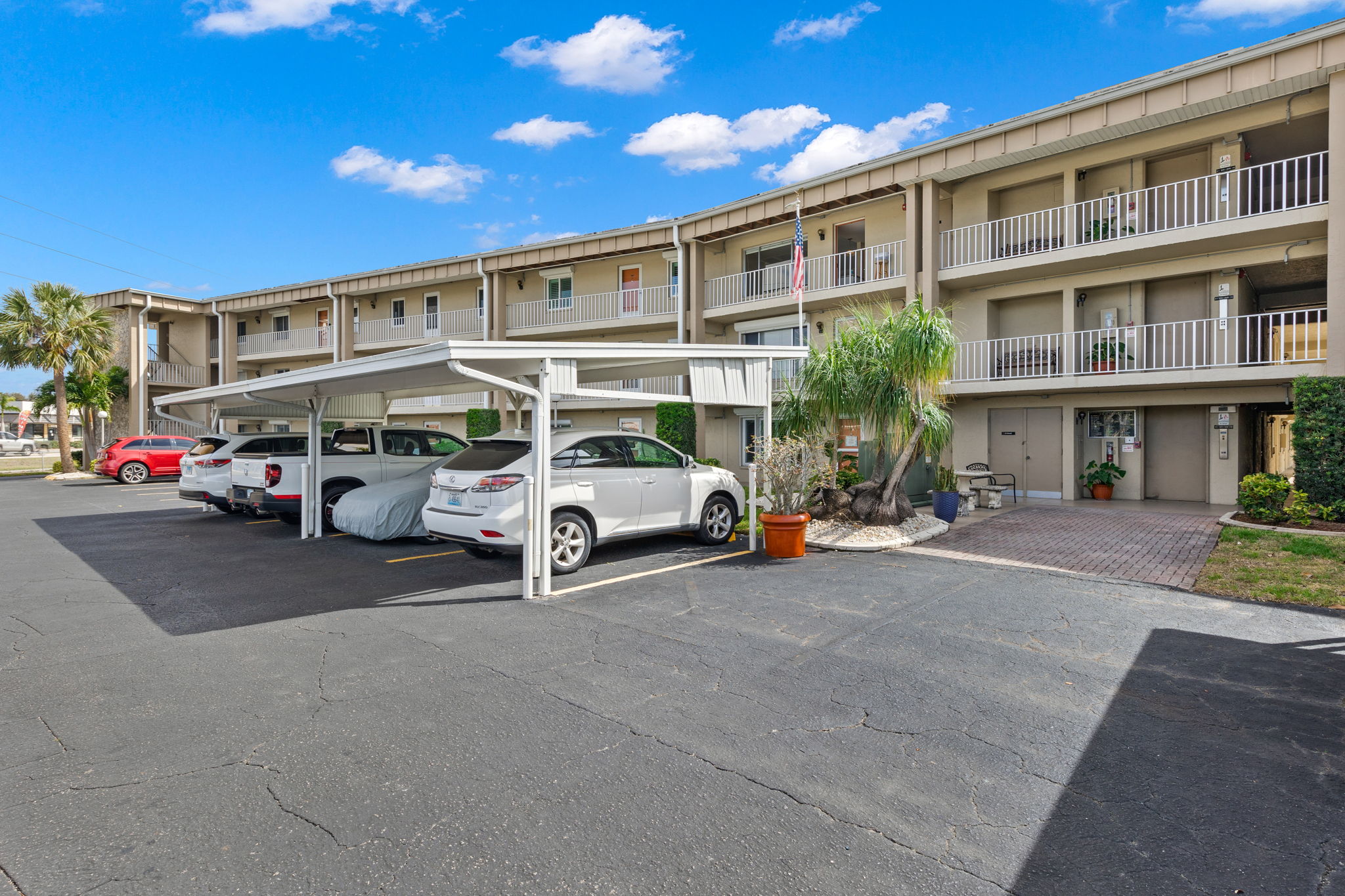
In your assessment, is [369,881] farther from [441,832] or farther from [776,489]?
[776,489]

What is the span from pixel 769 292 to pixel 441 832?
61.6ft

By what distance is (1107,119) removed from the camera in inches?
548

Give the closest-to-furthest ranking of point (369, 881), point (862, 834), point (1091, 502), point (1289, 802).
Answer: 1. point (369, 881)
2. point (862, 834)
3. point (1289, 802)
4. point (1091, 502)

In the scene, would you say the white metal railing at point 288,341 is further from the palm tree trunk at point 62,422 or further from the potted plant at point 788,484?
the potted plant at point 788,484

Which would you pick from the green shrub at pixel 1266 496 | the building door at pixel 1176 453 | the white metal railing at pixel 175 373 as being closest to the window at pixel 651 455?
the green shrub at pixel 1266 496

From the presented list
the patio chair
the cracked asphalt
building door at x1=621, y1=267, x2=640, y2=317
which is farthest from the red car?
the patio chair

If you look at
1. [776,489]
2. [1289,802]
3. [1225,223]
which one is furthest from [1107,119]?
[1289,802]

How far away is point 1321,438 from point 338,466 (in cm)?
1592

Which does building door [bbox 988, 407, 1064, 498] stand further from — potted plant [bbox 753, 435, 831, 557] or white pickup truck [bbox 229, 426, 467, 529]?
white pickup truck [bbox 229, 426, 467, 529]

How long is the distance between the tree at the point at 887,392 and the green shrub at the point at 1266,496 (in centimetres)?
503

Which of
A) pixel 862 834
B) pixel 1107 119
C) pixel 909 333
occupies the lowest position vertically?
pixel 862 834

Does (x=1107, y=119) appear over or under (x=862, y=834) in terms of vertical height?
over

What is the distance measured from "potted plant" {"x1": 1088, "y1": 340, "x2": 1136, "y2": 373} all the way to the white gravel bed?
6972 mm

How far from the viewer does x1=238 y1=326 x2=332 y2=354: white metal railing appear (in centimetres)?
2947
